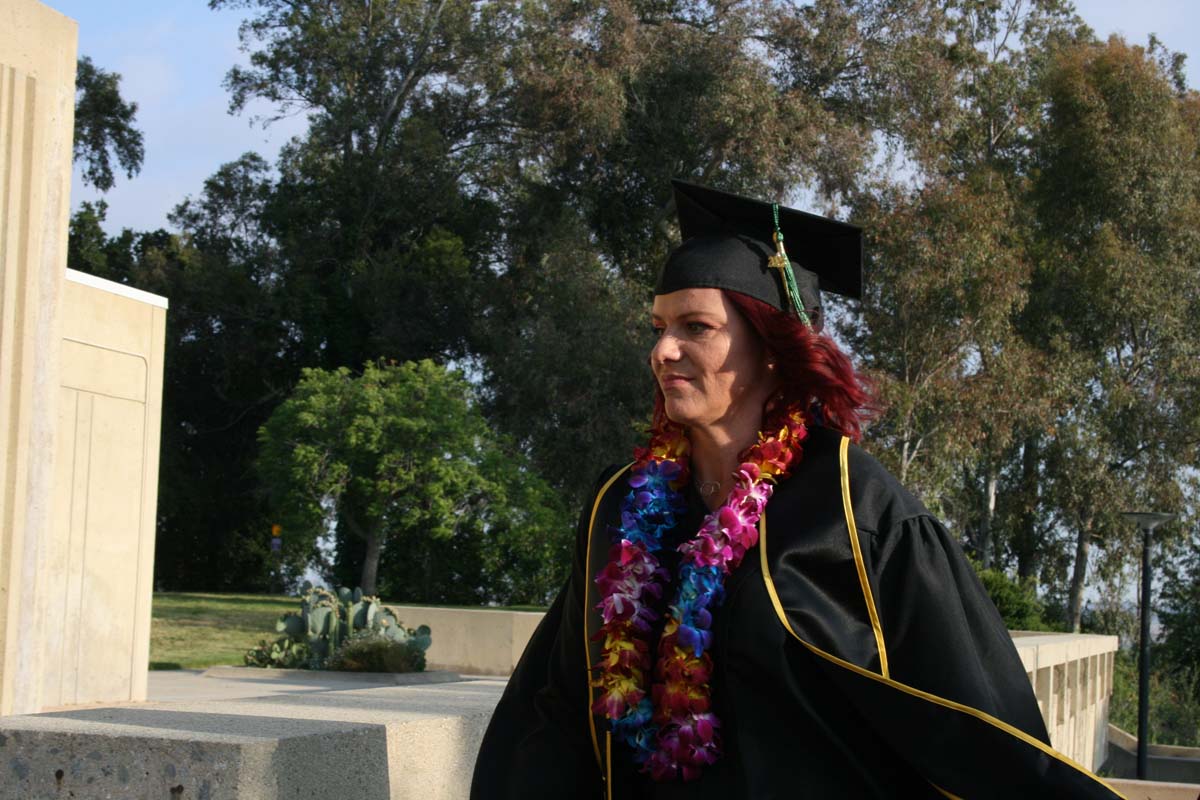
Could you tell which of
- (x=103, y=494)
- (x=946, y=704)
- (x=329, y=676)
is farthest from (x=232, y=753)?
(x=329, y=676)

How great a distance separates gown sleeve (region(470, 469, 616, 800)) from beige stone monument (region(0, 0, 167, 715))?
7.46m

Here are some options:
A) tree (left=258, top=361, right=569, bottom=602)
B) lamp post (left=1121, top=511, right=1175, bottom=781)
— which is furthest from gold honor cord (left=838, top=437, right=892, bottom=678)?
tree (left=258, top=361, right=569, bottom=602)

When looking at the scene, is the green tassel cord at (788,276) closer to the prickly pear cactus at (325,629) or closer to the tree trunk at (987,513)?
the prickly pear cactus at (325,629)

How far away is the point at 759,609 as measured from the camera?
2.21 m

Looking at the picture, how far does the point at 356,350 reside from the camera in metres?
31.6

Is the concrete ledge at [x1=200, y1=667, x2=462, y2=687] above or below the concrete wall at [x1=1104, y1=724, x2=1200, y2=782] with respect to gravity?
above

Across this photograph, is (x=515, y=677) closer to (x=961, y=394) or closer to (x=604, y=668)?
(x=604, y=668)

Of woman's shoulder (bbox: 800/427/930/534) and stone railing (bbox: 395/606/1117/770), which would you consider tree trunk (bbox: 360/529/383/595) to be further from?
woman's shoulder (bbox: 800/427/930/534)

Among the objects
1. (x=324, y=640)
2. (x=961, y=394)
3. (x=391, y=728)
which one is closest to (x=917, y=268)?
(x=961, y=394)

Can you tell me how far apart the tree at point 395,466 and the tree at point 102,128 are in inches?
479

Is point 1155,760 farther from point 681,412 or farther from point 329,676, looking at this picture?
point 681,412

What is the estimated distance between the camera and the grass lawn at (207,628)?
17500 millimetres

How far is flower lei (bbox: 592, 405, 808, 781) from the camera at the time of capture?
2.26 m

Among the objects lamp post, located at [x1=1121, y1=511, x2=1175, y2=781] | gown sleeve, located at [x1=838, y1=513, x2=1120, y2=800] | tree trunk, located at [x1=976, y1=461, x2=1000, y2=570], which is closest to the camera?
gown sleeve, located at [x1=838, y1=513, x2=1120, y2=800]
